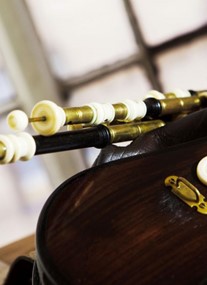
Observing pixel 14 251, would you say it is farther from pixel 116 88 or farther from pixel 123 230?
pixel 116 88

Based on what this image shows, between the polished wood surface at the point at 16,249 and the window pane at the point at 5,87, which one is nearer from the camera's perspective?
the polished wood surface at the point at 16,249

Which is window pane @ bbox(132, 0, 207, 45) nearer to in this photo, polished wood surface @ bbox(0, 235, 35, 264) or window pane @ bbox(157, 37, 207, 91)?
window pane @ bbox(157, 37, 207, 91)

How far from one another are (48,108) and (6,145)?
7cm

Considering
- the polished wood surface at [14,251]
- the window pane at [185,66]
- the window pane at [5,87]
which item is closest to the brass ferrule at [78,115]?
the polished wood surface at [14,251]

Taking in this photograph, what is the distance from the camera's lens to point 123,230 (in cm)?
38

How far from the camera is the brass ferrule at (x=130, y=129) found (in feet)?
1.73

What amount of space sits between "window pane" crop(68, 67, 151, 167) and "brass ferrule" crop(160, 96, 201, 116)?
0.55 m

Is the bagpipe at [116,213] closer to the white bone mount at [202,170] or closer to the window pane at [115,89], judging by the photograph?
the white bone mount at [202,170]

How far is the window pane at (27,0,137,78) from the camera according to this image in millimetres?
1250

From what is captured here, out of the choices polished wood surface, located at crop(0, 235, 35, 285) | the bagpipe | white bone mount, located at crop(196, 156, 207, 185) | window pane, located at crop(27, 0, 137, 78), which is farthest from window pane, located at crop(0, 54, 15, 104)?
white bone mount, located at crop(196, 156, 207, 185)

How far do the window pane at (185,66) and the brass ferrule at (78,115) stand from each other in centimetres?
67

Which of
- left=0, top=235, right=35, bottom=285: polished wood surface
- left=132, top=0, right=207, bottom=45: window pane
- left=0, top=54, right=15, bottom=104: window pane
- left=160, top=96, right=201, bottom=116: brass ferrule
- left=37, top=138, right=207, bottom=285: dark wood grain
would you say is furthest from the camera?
left=0, top=54, right=15, bottom=104: window pane

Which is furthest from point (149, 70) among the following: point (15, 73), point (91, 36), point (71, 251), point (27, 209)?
point (71, 251)

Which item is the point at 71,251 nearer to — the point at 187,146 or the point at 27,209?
the point at 187,146
